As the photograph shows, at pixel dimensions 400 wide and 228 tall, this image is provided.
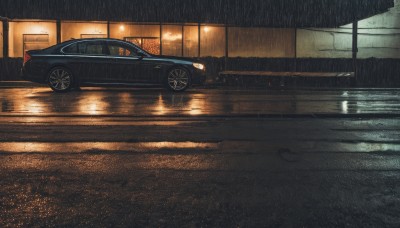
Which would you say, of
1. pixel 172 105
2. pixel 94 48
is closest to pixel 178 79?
pixel 94 48

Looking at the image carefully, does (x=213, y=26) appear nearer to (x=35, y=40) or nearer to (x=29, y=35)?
(x=35, y=40)

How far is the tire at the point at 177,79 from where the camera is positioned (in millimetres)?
14771

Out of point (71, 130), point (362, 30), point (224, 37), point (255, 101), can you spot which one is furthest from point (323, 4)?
point (71, 130)

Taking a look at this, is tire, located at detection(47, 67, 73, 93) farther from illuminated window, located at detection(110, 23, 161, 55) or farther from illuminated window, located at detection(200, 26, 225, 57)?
illuminated window, located at detection(200, 26, 225, 57)

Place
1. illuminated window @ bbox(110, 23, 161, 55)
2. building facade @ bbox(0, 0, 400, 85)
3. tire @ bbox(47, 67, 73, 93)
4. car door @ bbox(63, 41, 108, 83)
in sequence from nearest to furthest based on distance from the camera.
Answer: tire @ bbox(47, 67, 73, 93), car door @ bbox(63, 41, 108, 83), building facade @ bbox(0, 0, 400, 85), illuminated window @ bbox(110, 23, 161, 55)

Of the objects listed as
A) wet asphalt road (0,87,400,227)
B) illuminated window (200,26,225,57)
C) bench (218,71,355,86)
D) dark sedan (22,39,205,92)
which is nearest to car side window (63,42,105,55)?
dark sedan (22,39,205,92)

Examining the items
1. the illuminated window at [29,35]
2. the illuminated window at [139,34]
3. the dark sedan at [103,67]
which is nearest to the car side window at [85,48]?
the dark sedan at [103,67]

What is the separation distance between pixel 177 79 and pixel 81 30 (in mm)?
11931

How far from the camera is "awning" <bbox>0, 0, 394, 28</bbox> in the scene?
23.3 metres

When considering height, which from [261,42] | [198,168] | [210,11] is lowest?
[198,168]

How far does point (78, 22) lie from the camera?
2492 centimetres

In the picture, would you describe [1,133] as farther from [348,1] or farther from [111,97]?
[348,1]

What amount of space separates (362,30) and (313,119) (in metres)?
20.1

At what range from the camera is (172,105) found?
11539 millimetres
